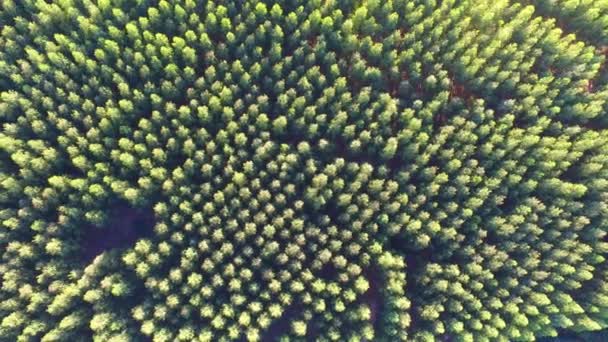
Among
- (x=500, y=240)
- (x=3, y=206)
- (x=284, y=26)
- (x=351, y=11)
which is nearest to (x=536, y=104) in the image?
(x=500, y=240)

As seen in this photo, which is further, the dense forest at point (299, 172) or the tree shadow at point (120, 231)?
the tree shadow at point (120, 231)

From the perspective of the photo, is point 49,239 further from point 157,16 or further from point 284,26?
point 284,26

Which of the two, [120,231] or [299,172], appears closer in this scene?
[299,172]

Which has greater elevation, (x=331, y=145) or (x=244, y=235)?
(x=331, y=145)

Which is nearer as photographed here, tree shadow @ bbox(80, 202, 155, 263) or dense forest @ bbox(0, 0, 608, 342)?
dense forest @ bbox(0, 0, 608, 342)

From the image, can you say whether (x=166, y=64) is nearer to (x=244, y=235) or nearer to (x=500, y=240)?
(x=244, y=235)

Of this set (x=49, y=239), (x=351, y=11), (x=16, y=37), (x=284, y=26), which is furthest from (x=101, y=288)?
(x=351, y=11)

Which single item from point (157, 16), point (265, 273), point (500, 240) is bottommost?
point (500, 240)

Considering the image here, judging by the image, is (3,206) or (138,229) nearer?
(3,206)
